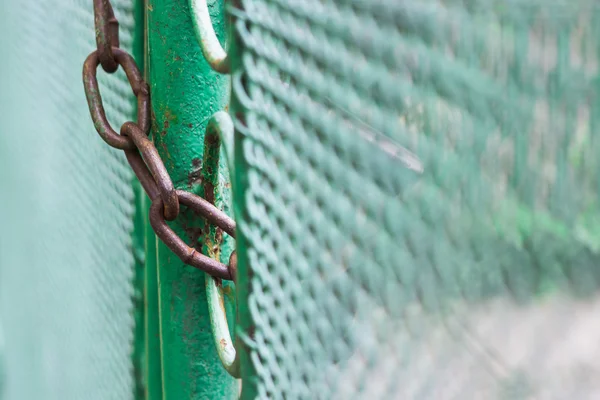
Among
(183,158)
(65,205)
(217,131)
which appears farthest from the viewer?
(65,205)

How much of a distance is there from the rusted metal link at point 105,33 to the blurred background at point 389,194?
36 millimetres

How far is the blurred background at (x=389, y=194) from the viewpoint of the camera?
0.28 meters

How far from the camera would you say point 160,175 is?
69 cm

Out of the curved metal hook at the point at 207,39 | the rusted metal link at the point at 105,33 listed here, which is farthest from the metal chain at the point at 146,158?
the curved metal hook at the point at 207,39

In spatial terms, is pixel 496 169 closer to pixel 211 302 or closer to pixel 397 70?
pixel 397 70

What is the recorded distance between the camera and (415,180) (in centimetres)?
37

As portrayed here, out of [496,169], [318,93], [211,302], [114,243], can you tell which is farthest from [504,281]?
→ [114,243]

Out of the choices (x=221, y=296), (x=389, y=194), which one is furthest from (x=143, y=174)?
(x=389, y=194)

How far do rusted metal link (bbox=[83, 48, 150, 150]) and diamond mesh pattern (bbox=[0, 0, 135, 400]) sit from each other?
7 cm

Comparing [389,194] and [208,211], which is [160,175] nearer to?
[208,211]

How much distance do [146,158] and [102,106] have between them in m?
0.11

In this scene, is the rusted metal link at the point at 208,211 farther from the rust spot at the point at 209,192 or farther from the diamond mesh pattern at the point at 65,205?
the diamond mesh pattern at the point at 65,205

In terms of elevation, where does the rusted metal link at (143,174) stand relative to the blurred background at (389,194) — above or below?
below

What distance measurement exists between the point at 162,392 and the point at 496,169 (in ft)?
2.10
